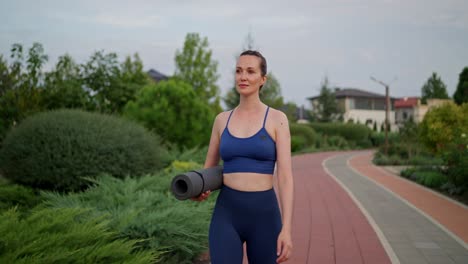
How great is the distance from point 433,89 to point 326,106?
24063 millimetres

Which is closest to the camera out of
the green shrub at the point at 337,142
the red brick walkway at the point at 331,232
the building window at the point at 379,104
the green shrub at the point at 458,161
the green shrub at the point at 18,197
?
the red brick walkway at the point at 331,232

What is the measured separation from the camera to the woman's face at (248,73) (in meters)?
3.21

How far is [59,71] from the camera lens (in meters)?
17.3

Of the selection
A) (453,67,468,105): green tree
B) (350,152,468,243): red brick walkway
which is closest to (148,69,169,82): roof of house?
(453,67,468,105): green tree

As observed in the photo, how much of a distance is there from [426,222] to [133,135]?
20.0 ft

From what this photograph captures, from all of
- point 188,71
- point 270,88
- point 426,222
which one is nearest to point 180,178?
point 426,222

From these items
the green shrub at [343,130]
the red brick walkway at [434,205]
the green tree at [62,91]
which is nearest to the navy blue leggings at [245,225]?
the red brick walkway at [434,205]

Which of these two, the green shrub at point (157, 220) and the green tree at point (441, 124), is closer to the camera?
the green shrub at point (157, 220)

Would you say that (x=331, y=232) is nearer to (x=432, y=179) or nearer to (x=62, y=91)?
(x=432, y=179)

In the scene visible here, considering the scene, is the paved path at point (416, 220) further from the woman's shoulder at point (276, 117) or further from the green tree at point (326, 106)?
the green tree at point (326, 106)

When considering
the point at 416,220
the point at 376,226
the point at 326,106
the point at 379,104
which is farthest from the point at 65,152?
the point at 379,104

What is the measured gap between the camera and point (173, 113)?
59.0ft

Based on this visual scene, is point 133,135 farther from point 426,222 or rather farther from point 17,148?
point 426,222

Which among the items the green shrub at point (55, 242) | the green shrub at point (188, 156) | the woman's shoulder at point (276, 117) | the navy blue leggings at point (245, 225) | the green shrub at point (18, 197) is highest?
the woman's shoulder at point (276, 117)
